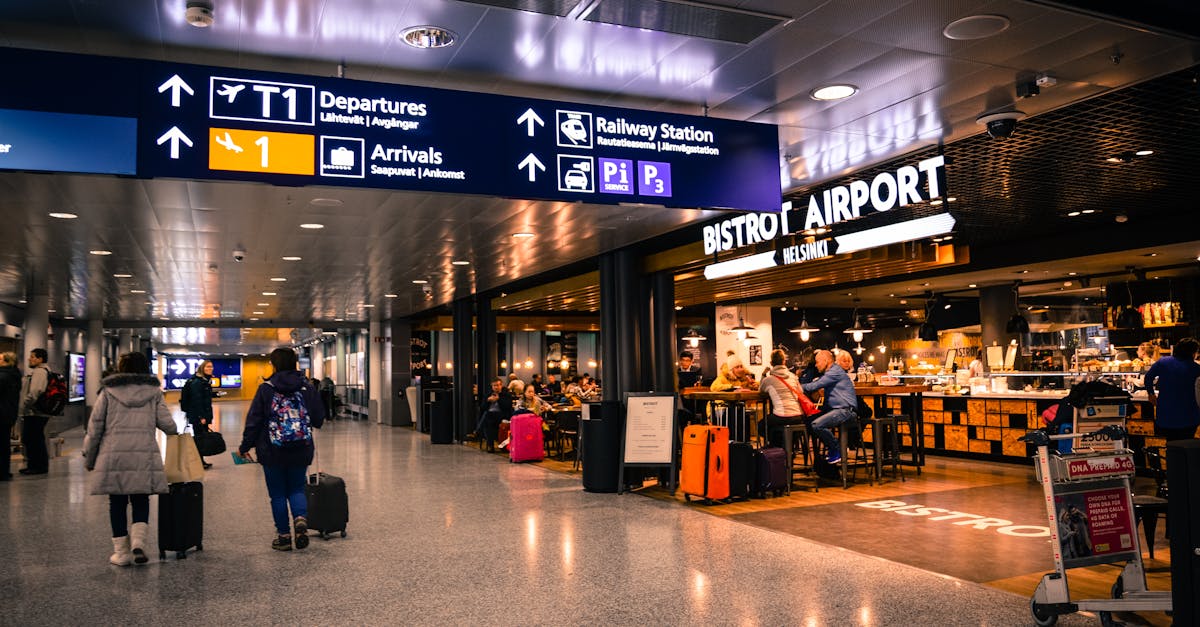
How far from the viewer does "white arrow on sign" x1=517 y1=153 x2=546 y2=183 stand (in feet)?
15.6

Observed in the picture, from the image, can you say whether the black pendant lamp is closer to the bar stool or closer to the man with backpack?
the bar stool

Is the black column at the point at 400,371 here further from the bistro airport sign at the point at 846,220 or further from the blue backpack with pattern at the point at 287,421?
the blue backpack with pattern at the point at 287,421

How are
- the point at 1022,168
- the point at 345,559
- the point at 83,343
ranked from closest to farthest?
the point at 345,559 → the point at 1022,168 → the point at 83,343

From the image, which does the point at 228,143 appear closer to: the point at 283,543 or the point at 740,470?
the point at 283,543

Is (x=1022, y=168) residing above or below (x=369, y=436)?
above

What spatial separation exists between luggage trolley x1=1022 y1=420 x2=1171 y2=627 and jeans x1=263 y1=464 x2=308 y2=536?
4892 mm

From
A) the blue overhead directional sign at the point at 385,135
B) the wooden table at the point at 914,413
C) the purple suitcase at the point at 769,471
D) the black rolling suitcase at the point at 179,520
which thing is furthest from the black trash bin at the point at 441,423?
the blue overhead directional sign at the point at 385,135

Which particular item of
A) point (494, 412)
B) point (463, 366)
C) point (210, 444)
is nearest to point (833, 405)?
point (210, 444)

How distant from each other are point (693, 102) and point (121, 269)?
9.75m

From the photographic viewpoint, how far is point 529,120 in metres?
4.83

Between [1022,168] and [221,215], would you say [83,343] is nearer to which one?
[221,215]

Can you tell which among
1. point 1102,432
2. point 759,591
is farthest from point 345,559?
point 1102,432

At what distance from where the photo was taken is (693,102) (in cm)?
538

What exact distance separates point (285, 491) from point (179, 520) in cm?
73
